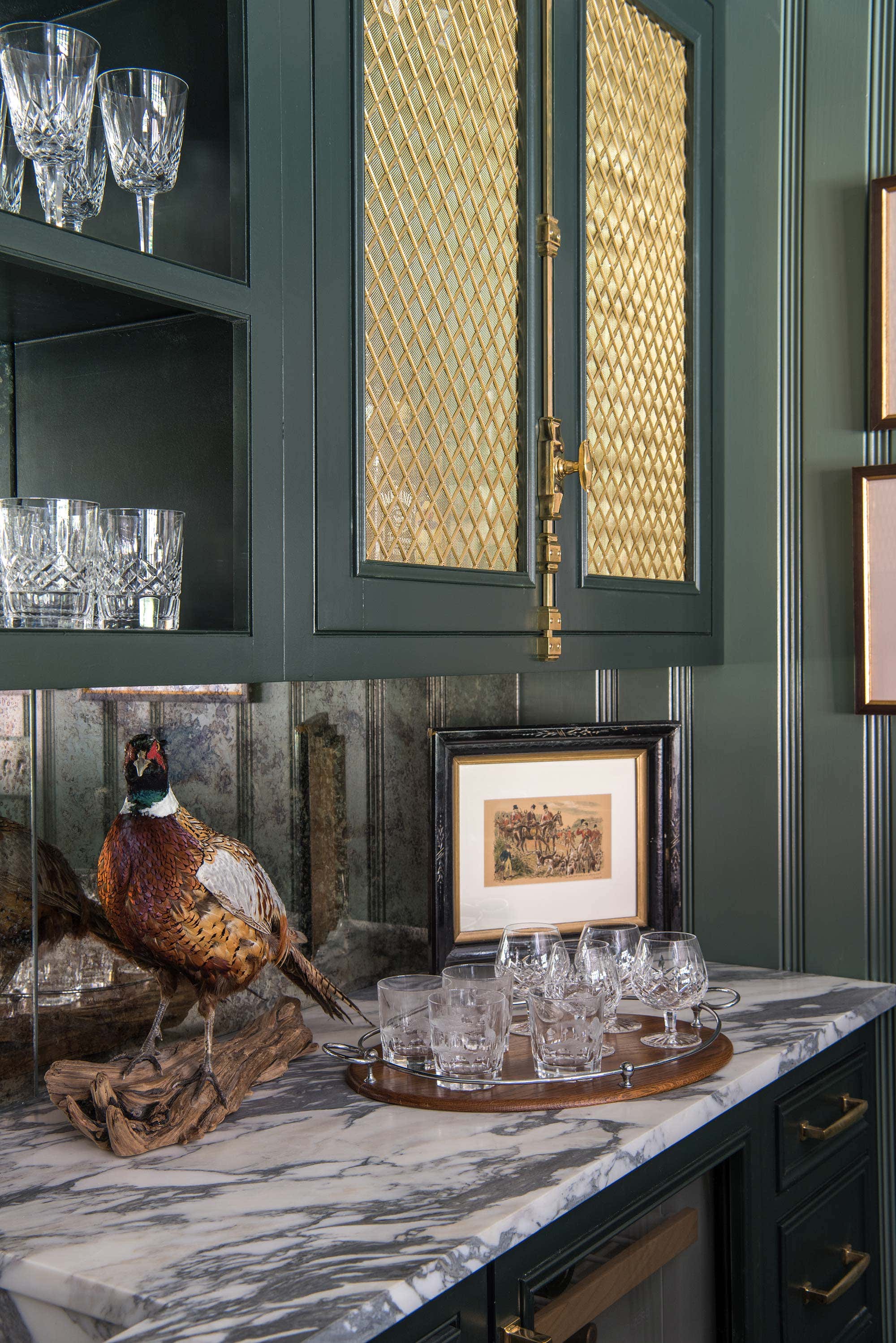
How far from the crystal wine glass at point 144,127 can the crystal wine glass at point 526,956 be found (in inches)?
38.6

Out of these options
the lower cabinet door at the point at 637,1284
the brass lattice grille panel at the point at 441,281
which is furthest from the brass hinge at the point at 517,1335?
the brass lattice grille panel at the point at 441,281

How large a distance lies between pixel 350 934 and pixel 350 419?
2.98 feet

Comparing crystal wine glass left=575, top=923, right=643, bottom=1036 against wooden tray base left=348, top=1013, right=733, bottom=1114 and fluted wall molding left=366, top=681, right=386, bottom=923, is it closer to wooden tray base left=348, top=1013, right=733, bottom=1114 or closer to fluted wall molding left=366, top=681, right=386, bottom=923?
wooden tray base left=348, top=1013, right=733, bottom=1114

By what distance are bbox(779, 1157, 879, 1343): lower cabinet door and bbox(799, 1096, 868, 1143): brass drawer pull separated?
0.08 meters

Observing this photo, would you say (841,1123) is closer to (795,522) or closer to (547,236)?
(795,522)

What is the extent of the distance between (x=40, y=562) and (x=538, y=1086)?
0.83m

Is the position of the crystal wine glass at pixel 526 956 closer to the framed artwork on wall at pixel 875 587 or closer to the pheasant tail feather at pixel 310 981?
the pheasant tail feather at pixel 310 981

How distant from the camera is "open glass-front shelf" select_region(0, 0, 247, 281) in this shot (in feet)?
3.90

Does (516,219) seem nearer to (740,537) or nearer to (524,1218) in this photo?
(740,537)

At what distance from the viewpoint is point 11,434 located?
4.47 feet

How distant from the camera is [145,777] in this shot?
1.33m

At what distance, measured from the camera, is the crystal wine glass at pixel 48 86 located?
105 centimetres

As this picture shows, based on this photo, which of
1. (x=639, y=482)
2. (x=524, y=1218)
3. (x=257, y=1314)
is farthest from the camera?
(x=639, y=482)

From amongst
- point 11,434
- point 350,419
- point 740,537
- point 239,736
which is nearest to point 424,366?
point 350,419
